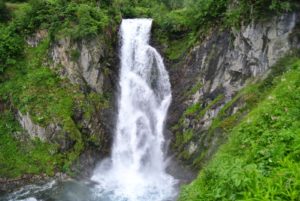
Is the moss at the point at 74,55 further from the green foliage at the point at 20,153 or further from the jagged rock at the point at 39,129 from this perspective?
the green foliage at the point at 20,153

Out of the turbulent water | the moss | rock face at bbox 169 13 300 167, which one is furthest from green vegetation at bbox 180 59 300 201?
the moss

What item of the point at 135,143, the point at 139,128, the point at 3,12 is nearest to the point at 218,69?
the point at 139,128

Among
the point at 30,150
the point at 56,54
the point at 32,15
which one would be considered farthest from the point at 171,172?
the point at 32,15

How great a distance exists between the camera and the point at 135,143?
65.9 ft

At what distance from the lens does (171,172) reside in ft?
58.7

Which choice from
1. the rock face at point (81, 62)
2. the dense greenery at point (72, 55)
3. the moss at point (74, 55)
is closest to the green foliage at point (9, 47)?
the dense greenery at point (72, 55)

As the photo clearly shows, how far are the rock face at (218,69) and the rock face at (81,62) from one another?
463 cm

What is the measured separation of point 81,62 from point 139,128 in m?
5.15

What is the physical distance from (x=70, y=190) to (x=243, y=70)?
9.81 meters

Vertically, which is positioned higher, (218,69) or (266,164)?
(266,164)

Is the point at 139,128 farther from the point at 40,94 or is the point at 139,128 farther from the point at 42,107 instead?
the point at 40,94

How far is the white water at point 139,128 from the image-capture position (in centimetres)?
1681

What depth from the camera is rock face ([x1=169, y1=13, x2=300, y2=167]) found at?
1531 centimetres

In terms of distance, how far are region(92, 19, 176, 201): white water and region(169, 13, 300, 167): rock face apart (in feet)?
3.88
